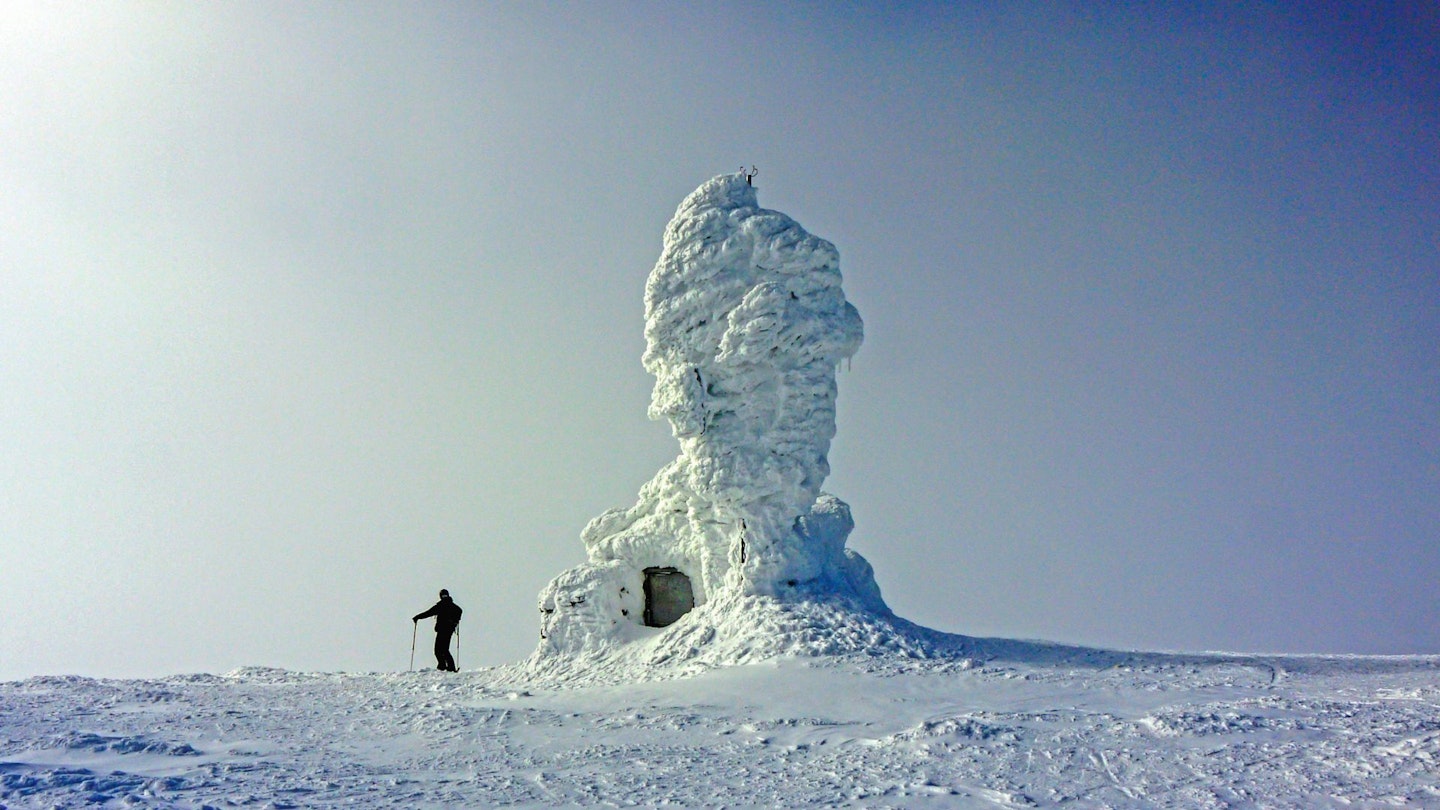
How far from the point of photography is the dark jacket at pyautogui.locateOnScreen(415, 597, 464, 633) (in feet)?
74.8

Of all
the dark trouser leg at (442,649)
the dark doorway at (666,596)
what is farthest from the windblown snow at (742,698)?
the dark trouser leg at (442,649)

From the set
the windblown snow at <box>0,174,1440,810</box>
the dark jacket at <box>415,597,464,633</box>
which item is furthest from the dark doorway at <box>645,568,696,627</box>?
the dark jacket at <box>415,597,464,633</box>

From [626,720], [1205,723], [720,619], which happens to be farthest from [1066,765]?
[720,619]

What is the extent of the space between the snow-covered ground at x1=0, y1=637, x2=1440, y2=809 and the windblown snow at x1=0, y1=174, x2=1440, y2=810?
54mm

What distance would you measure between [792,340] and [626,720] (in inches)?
363

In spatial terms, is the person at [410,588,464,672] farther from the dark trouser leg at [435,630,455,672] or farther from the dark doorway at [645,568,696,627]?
the dark doorway at [645,568,696,627]

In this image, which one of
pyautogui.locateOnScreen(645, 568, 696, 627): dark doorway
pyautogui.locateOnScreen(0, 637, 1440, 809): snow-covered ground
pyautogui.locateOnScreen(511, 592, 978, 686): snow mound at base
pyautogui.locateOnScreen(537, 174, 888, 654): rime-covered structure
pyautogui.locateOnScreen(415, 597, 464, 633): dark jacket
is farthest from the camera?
pyautogui.locateOnScreen(415, 597, 464, 633): dark jacket

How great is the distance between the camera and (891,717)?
13430 millimetres

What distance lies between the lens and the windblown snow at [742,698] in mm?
9820

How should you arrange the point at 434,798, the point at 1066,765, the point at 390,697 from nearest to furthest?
the point at 434,798, the point at 1066,765, the point at 390,697

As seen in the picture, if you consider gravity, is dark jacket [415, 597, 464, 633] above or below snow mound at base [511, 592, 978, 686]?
above

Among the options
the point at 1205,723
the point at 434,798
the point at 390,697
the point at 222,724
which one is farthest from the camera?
the point at 390,697

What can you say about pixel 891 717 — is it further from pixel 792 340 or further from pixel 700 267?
pixel 700 267

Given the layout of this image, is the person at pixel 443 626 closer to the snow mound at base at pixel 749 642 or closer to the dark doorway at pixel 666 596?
the snow mound at base at pixel 749 642
